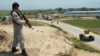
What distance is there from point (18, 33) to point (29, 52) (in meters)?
1.13

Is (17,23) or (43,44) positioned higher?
(17,23)

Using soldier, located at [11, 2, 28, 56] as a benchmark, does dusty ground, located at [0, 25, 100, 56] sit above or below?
below

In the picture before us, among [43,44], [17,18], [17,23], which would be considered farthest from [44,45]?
[17,18]

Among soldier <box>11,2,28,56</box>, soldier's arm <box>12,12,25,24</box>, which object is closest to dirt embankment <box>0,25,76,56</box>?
soldier <box>11,2,28,56</box>

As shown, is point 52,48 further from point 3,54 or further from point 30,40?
point 3,54

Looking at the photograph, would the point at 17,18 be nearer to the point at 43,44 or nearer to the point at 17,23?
the point at 17,23

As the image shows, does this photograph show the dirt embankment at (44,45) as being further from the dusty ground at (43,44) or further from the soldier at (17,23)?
the soldier at (17,23)

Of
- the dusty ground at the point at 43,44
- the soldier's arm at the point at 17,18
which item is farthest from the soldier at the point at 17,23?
the dusty ground at the point at 43,44

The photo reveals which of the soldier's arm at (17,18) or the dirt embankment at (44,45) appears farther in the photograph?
the dirt embankment at (44,45)

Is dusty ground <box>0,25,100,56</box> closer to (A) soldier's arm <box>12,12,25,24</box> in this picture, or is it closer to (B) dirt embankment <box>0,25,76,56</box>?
(B) dirt embankment <box>0,25,76,56</box>

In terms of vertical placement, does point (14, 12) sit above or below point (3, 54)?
above

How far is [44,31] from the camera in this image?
43.3ft

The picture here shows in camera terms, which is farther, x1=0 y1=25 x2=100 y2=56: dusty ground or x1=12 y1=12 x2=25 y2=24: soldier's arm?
x1=0 y1=25 x2=100 y2=56: dusty ground

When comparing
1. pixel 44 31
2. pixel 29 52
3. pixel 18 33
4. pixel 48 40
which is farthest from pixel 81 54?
pixel 18 33
